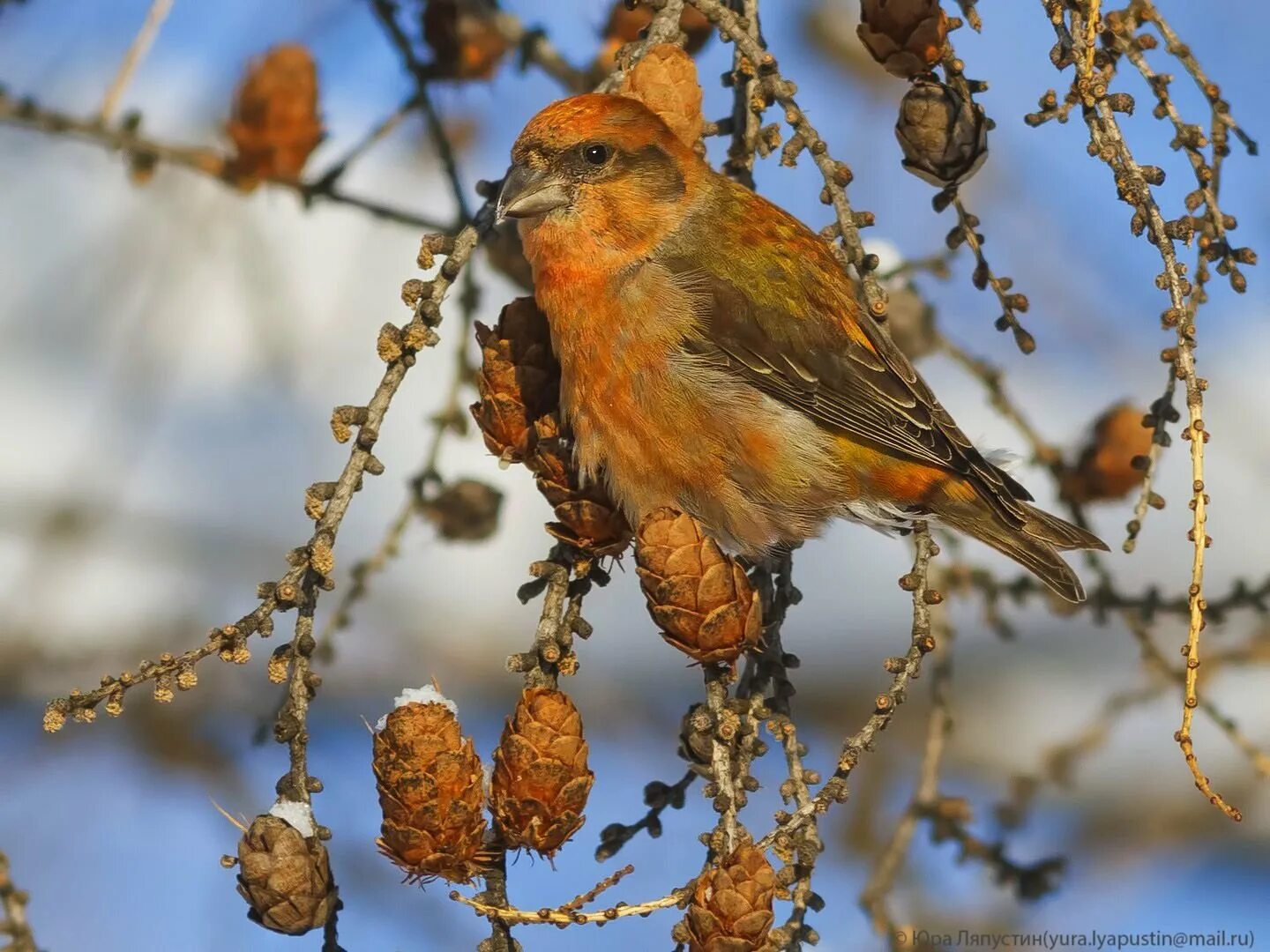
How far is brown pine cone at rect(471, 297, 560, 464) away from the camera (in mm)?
2287

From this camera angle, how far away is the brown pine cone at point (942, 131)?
2.14 m

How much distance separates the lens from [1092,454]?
2980mm

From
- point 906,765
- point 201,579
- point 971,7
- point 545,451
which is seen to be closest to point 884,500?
point 545,451

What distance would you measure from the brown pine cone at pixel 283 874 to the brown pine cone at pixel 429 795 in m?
0.10

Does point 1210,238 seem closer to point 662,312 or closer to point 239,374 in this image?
point 662,312

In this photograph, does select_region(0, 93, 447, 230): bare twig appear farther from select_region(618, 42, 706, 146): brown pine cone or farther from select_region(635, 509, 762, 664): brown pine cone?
select_region(635, 509, 762, 664): brown pine cone

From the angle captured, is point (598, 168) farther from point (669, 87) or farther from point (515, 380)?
point (515, 380)

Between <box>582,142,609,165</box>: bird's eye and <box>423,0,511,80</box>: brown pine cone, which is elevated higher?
<box>423,0,511,80</box>: brown pine cone

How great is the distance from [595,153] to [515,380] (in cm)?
56

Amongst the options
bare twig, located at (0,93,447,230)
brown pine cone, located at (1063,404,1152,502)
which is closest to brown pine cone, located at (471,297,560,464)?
bare twig, located at (0,93,447,230)

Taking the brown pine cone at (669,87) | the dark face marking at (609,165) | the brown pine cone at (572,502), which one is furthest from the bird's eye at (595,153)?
the brown pine cone at (572,502)

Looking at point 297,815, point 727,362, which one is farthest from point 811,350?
point 297,815

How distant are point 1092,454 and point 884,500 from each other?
0.48 metres

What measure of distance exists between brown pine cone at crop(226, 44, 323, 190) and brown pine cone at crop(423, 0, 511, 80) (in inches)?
11.4
